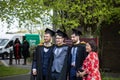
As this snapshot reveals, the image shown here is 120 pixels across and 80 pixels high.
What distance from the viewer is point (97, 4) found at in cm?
1881

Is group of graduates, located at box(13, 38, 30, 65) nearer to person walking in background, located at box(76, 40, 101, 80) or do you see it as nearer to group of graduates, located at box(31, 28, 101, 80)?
group of graduates, located at box(31, 28, 101, 80)

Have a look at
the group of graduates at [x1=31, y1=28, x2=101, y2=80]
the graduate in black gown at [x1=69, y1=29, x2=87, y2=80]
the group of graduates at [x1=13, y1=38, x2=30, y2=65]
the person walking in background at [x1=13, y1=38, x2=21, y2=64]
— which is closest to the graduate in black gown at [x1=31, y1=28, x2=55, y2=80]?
the group of graduates at [x1=31, y1=28, x2=101, y2=80]

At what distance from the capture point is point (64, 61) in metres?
10.2

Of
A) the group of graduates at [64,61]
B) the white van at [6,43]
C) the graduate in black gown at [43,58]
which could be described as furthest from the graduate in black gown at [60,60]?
the white van at [6,43]

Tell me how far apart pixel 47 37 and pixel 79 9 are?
312 inches

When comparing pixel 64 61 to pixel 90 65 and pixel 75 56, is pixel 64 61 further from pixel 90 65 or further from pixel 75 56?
pixel 90 65

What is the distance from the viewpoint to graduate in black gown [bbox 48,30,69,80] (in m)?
10.2

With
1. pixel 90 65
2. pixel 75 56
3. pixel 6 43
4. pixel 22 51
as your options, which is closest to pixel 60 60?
pixel 75 56

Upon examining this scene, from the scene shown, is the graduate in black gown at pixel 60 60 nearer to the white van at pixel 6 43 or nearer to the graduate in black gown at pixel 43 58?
the graduate in black gown at pixel 43 58

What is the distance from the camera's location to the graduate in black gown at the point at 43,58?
10328mm

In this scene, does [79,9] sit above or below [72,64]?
above

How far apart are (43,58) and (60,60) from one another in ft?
1.55

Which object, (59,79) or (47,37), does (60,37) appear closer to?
(47,37)

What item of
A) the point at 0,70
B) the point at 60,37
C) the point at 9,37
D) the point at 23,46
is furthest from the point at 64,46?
the point at 9,37
